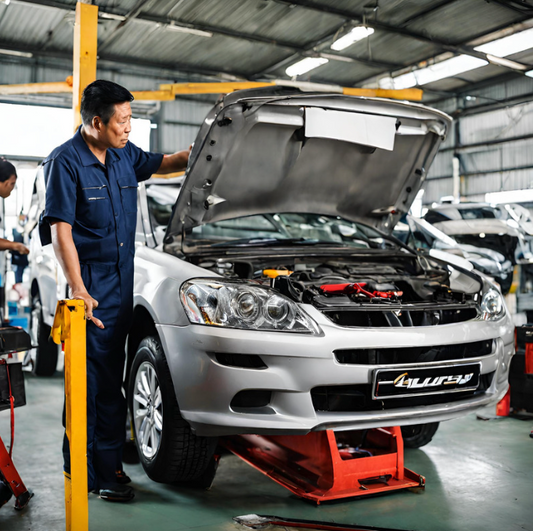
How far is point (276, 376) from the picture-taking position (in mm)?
2117

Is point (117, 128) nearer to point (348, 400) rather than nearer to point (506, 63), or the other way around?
point (348, 400)

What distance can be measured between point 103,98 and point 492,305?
76.8 inches

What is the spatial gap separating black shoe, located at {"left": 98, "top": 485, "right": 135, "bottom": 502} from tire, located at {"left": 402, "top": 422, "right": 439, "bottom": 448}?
1.55m

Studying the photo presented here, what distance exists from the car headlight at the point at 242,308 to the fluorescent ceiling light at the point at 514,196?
49.3ft

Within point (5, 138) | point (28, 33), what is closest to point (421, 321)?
point (5, 138)

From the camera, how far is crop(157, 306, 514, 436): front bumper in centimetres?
212

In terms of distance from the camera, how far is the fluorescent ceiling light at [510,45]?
1129 cm

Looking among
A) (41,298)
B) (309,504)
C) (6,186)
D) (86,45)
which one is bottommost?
(309,504)

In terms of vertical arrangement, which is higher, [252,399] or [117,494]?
[252,399]

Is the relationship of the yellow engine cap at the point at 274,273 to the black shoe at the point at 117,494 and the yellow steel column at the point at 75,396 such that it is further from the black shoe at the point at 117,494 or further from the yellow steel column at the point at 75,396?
the black shoe at the point at 117,494

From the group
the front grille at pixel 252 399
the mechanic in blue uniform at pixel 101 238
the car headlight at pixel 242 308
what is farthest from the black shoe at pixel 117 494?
the car headlight at pixel 242 308

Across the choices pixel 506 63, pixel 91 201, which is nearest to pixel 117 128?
pixel 91 201

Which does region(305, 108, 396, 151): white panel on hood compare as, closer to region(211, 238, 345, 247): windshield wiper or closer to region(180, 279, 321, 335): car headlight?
region(211, 238, 345, 247): windshield wiper

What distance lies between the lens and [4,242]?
302cm
